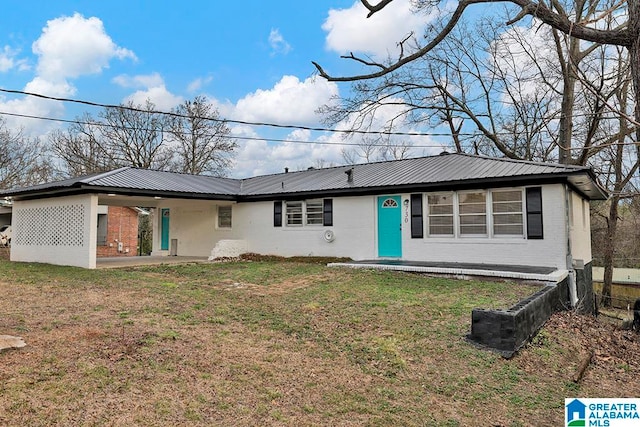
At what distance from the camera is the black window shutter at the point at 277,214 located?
14.9 m

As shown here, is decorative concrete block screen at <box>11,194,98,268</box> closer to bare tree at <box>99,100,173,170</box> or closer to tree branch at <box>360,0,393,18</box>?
tree branch at <box>360,0,393,18</box>

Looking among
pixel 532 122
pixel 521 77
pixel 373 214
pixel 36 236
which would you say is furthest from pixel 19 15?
pixel 532 122

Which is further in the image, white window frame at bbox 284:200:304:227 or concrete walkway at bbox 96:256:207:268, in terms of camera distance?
white window frame at bbox 284:200:304:227

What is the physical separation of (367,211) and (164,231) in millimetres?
10531

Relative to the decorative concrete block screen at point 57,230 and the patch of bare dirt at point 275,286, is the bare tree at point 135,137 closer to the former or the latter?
the decorative concrete block screen at point 57,230

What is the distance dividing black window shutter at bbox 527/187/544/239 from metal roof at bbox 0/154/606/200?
0.98 feet

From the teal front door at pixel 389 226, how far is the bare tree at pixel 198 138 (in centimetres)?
1734

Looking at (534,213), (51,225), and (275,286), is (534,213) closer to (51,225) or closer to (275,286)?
(275,286)

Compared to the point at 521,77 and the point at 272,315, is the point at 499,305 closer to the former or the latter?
the point at 272,315

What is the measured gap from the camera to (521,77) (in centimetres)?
1867

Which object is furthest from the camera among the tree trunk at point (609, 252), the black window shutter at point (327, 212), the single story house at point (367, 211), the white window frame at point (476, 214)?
the tree trunk at point (609, 252)

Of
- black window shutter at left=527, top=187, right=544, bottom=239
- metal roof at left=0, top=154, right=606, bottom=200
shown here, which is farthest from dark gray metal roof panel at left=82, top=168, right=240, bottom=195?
black window shutter at left=527, top=187, right=544, bottom=239

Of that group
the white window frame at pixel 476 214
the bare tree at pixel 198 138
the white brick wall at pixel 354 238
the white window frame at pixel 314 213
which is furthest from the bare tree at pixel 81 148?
the white window frame at pixel 476 214

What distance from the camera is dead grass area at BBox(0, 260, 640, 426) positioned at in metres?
3.00
